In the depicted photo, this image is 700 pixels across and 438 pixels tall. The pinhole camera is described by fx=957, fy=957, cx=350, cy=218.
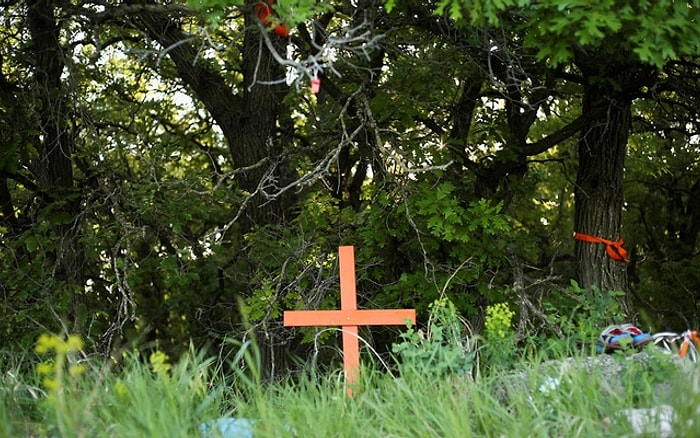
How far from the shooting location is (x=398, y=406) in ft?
14.0

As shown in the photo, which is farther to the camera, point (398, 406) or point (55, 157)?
point (55, 157)

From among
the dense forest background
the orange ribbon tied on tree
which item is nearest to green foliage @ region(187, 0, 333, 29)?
the dense forest background

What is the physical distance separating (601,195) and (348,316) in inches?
122

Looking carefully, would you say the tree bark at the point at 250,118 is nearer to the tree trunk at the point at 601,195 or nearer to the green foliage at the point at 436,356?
the tree trunk at the point at 601,195

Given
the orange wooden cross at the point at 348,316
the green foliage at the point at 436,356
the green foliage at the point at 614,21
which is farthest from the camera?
the orange wooden cross at the point at 348,316

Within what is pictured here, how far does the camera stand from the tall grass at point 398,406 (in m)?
3.84

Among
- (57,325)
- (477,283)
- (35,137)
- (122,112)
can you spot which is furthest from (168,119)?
(477,283)

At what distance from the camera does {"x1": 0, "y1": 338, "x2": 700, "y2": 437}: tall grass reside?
3.84 m

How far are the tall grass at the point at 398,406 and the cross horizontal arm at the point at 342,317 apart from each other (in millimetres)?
1031

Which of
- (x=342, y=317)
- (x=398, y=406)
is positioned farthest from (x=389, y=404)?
(x=342, y=317)

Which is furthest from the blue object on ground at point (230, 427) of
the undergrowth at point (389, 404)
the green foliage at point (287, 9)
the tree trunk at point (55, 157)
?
the tree trunk at point (55, 157)

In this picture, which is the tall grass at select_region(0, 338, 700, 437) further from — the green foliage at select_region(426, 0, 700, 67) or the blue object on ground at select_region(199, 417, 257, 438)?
the green foliage at select_region(426, 0, 700, 67)

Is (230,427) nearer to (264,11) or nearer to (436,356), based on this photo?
(436,356)

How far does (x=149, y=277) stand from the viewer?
13.5m
